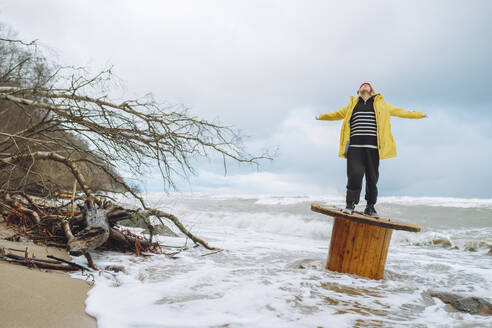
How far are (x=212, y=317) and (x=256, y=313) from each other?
361 millimetres

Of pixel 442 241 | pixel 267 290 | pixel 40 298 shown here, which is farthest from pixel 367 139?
pixel 442 241

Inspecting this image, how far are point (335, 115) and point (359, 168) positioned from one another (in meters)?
0.90

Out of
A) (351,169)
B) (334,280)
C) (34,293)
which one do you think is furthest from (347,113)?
(34,293)

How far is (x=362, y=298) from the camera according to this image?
3.28 metres

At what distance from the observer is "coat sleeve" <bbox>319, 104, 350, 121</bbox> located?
491 centimetres

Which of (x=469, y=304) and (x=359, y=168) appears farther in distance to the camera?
(x=359, y=168)

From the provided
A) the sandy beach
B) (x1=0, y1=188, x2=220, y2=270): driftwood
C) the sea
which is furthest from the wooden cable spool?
the sandy beach

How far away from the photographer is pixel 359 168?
454 centimetres

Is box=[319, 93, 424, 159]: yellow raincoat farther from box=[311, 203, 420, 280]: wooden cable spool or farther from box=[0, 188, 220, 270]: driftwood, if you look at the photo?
box=[0, 188, 220, 270]: driftwood

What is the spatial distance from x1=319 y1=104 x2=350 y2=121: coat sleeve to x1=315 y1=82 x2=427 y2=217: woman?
0.14 meters

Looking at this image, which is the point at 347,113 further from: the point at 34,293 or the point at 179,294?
the point at 34,293

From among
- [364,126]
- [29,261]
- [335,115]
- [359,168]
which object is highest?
[335,115]

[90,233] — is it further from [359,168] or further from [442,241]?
[442,241]

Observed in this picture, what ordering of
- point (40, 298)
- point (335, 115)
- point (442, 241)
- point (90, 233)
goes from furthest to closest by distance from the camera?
point (442, 241) < point (335, 115) < point (90, 233) < point (40, 298)
